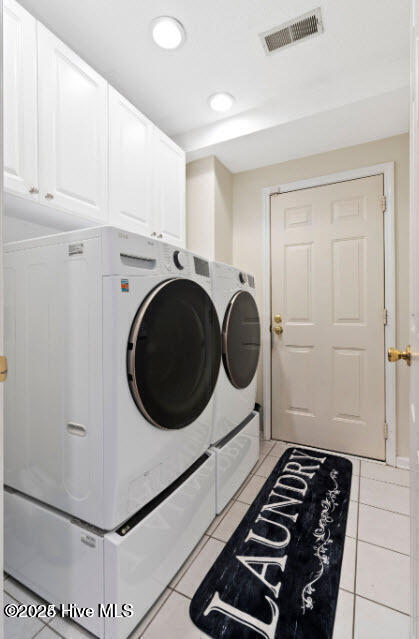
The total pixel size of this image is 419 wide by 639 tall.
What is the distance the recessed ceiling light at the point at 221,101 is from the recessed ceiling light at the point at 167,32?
1.45 feet

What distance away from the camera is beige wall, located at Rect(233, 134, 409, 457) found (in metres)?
2.16

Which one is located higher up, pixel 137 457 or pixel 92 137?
pixel 92 137

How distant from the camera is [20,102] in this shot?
1222 millimetres

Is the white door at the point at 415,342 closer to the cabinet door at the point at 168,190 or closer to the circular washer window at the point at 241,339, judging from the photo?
the circular washer window at the point at 241,339

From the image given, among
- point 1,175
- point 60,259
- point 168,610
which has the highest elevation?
point 1,175

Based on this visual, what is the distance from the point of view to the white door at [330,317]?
2.24 meters

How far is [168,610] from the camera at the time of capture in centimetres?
112

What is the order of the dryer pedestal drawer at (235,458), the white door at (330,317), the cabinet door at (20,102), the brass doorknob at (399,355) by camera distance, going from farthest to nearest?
1. the white door at (330,317)
2. the dryer pedestal drawer at (235,458)
3. the cabinet door at (20,102)
4. the brass doorknob at (399,355)

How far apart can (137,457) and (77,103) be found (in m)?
1.57

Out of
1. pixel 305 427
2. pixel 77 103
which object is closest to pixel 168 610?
pixel 305 427

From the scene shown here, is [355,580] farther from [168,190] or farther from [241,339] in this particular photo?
[168,190]

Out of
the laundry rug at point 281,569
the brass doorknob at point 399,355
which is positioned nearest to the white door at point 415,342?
the brass doorknob at point 399,355

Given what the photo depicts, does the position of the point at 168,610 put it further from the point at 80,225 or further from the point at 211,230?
the point at 211,230

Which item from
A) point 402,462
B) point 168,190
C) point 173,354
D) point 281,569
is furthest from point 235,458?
point 168,190
